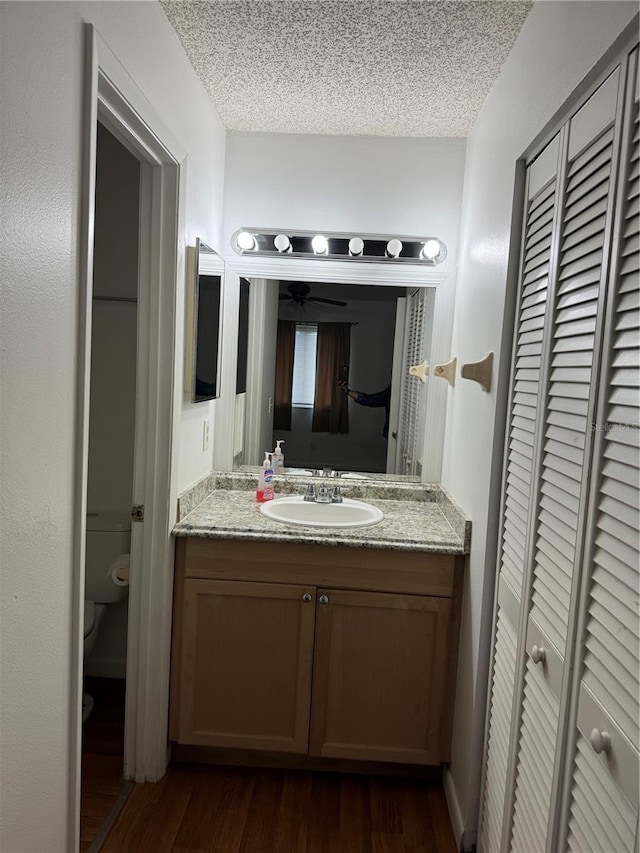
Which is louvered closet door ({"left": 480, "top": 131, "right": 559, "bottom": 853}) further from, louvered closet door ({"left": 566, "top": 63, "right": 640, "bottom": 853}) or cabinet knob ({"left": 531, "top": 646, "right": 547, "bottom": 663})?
louvered closet door ({"left": 566, "top": 63, "right": 640, "bottom": 853})

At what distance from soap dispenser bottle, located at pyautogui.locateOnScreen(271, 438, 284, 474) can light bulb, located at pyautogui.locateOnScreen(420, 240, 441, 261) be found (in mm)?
993

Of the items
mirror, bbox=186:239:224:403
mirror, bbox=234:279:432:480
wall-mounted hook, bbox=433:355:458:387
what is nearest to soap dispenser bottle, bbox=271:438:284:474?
mirror, bbox=234:279:432:480

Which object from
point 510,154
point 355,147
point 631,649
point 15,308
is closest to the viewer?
point 631,649

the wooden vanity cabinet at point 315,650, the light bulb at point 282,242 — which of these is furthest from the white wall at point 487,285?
the light bulb at point 282,242

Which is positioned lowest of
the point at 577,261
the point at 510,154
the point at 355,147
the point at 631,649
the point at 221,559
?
the point at 221,559

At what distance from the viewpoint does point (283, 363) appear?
2619 mm

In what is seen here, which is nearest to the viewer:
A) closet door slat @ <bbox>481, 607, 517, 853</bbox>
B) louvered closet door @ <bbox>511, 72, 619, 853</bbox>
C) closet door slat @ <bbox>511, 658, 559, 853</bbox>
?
louvered closet door @ <bbox>511, 72, 619, 853</bbox>

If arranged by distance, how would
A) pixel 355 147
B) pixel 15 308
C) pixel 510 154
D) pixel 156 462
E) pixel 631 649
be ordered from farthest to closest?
1. pixel 355 147
2. pixel 156 462
3. pixel 510 154
4. pixel 15 308
5. pixel 631 649

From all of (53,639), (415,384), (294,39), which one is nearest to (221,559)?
(53,639)

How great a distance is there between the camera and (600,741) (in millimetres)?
971

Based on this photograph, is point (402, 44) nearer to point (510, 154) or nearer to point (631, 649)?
point (510, 154)

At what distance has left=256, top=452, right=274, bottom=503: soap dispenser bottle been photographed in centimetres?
248

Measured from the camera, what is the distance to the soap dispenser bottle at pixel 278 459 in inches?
103

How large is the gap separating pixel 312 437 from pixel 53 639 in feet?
5.08
